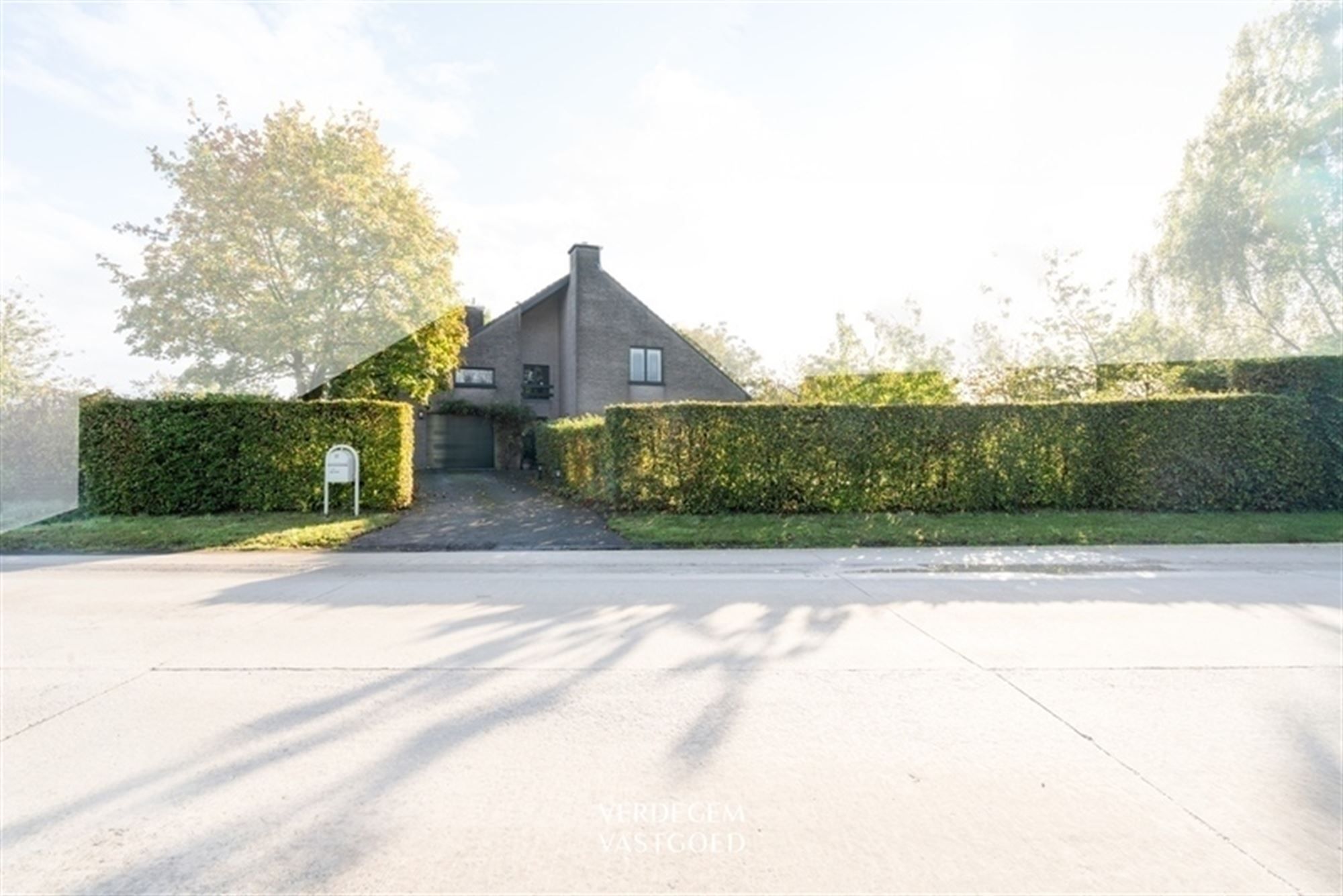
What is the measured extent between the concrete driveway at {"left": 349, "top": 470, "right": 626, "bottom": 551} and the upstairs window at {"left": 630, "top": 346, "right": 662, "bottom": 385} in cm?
1021

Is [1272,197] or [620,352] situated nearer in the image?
[1272,197]

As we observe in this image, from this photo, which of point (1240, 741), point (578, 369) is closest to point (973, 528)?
point (1240, 741)

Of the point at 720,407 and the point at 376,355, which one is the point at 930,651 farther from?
the point at 376,355

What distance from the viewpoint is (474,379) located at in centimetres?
2723

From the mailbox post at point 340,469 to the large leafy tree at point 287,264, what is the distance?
4.85 metres

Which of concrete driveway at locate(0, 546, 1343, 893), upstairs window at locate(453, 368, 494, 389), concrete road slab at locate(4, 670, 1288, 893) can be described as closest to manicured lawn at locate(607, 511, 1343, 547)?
concrete driveway at locate(0, 546, 1343, 893)

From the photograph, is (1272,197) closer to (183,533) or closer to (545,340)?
(545,340)

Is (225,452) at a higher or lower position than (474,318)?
lower

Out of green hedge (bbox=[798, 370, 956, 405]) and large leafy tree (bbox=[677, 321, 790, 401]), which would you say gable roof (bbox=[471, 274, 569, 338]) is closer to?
green hedge (bbox=[798, 370, 956, 405])

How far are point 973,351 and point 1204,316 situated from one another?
350 inches

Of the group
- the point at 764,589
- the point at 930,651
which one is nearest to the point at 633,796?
the point at 930,651

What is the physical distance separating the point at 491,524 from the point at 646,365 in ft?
52.7

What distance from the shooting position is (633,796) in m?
2.80

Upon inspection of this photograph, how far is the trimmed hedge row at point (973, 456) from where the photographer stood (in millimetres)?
12703
